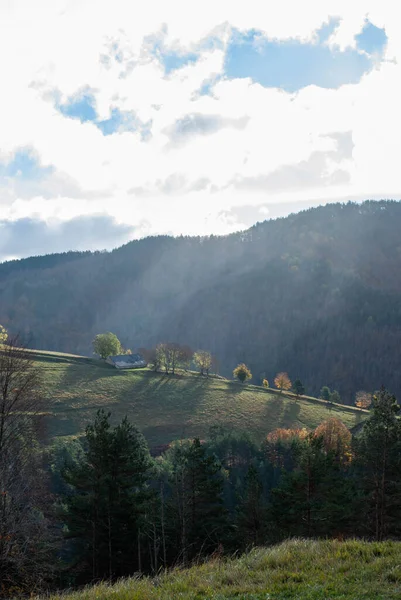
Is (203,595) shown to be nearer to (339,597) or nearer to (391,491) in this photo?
(339,597)

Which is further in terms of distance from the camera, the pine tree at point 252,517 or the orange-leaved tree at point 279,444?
the orange-leaved tree at point 279,444

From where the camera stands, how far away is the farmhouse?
114750 millimetres

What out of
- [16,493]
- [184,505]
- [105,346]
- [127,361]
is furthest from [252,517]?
[105,346]

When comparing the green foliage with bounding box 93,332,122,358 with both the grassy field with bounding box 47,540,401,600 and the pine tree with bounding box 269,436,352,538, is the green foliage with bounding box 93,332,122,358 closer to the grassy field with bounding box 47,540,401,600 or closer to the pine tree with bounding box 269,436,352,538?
the pine tree with bounding box 269,436,352,538

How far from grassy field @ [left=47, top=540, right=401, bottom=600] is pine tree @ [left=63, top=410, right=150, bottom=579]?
52.1 feet

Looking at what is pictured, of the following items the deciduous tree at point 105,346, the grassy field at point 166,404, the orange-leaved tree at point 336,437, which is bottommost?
the orange-leaved tree at point 336,437

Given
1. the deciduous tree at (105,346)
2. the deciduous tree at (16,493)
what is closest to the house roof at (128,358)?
the deciduous tree at (105,346)

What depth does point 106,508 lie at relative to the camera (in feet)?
85.3

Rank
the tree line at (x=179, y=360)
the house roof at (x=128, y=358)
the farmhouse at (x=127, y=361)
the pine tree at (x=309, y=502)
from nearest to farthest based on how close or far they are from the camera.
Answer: the pine tree at (x=309, y=502)
the farmhouse at (x=127, y=361)
the tree line at (x=179, y=360)
the house roof at (x=128, y=358)

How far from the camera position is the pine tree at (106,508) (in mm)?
25812

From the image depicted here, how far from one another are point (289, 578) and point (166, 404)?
78.3 metres

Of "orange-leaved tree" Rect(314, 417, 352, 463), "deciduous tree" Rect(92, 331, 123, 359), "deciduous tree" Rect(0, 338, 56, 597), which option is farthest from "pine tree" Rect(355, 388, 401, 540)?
"deciduous tree" Rect(92, 331, 123, 359)

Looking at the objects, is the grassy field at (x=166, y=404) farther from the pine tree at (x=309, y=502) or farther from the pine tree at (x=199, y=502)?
the pine tree at (x=309, y=502)

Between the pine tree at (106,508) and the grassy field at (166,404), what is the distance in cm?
4218
